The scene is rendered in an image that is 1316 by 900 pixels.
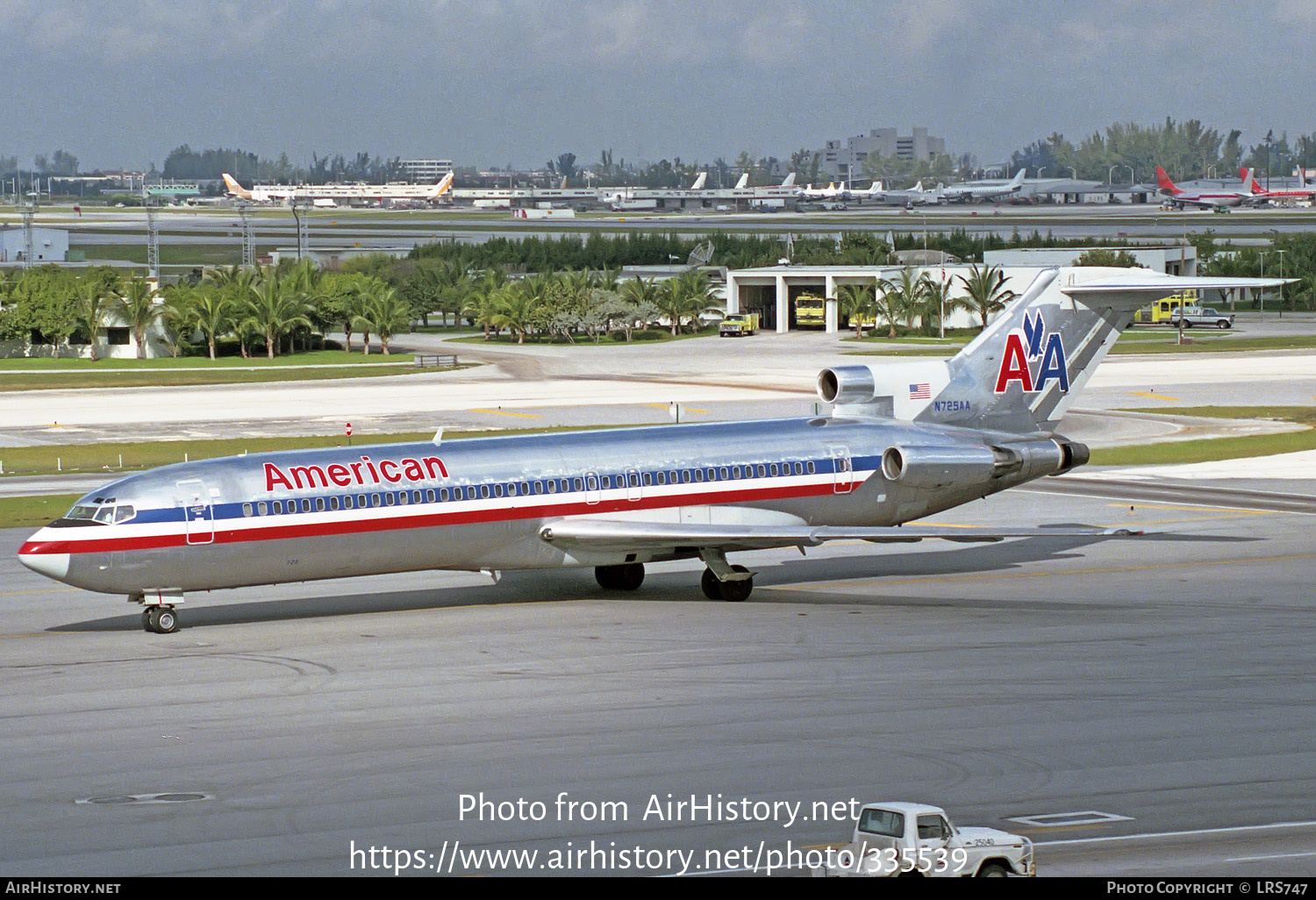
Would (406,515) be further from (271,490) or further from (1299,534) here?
(1299,534)

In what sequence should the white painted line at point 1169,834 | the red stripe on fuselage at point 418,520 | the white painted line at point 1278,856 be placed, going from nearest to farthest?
the white painted line at point 1278,856 < the white painted line at point 1169,834 < the red stripe on fuselage at point 418,520

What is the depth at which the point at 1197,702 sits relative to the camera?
2364cm

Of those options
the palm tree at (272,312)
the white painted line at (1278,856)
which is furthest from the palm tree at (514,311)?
the white painted line at (1278,856)

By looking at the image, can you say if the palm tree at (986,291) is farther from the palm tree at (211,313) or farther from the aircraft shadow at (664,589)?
the aircraft shadow at (664,589)

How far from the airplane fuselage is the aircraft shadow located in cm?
155

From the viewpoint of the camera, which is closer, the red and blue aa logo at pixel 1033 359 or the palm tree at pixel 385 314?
the red and blue aa logo at pixel 1033 359

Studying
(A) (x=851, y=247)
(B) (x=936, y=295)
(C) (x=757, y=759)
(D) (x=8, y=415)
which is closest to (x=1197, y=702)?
(C) (x=757, y=759)

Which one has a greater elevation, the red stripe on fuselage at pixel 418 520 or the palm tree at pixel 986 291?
the palm tree at pixel 986 291

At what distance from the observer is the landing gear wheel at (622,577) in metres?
34.3

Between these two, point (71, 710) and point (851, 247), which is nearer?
point (71, 710)


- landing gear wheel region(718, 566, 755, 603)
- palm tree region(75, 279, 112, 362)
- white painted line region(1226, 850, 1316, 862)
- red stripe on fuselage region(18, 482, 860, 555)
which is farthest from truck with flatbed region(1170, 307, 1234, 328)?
white painted line region(1226, 850, 1316, 862)

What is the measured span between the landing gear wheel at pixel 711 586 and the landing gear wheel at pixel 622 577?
1505 millimetres

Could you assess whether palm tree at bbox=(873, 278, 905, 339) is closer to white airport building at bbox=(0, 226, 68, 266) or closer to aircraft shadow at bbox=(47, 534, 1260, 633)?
aircraft shadow at bbox=(47, 534, 1260, 633)

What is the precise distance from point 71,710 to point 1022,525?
87.3 ft
